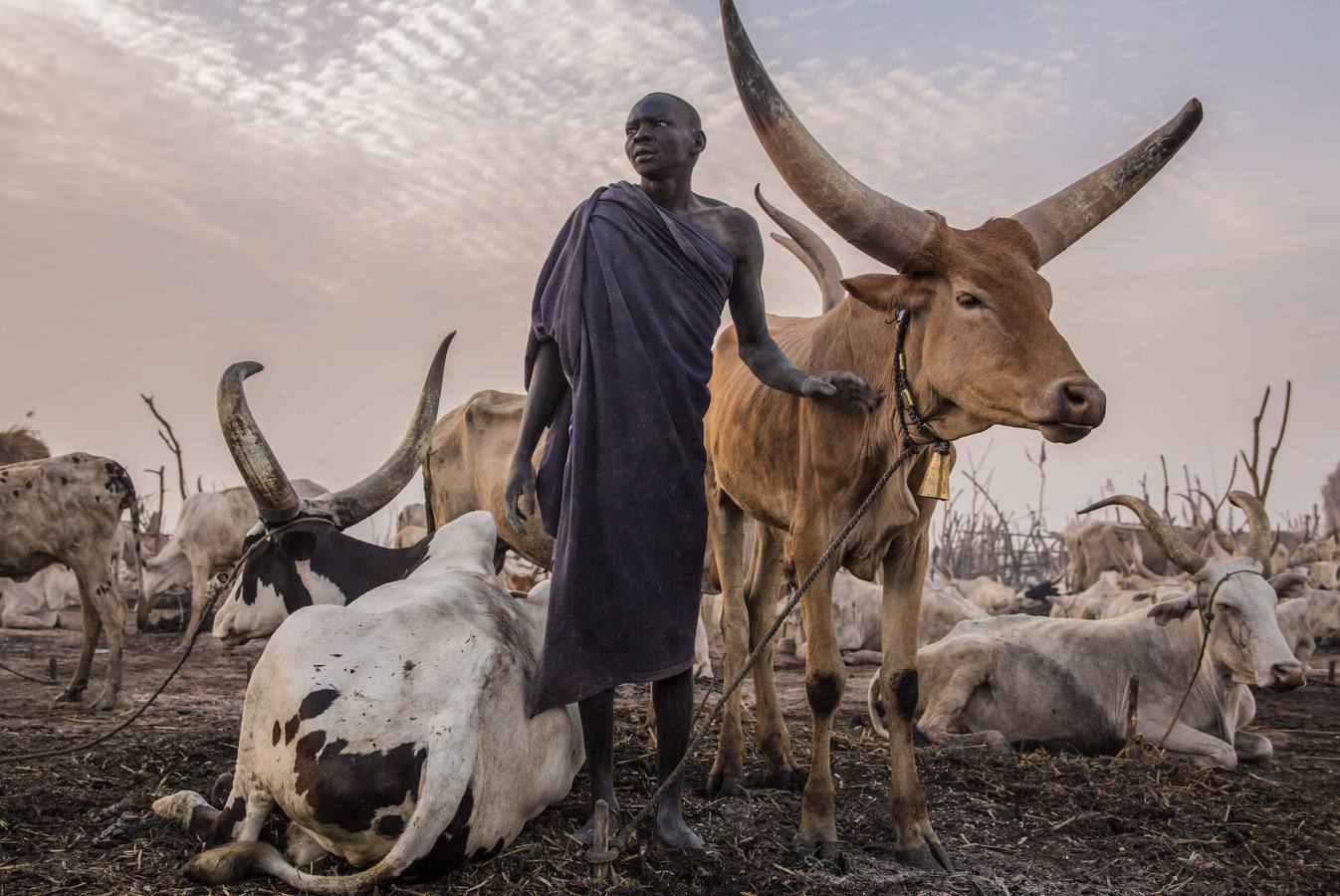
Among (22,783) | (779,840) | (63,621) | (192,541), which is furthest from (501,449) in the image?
(63,621)

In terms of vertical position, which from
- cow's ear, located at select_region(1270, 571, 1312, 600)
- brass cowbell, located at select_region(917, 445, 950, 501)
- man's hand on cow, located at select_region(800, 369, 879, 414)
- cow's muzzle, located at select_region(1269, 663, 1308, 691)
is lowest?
cow's muzzle, located at select_region(1269, 663, 1308, 691)

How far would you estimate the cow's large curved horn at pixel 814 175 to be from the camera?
10.5 ft

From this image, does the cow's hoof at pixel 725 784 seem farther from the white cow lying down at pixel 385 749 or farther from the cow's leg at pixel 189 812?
the cow's leg at pixel 189 812

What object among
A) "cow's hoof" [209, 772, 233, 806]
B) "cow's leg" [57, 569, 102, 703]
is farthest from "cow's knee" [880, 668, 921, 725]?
"cow's leg" [57, 569, 102, 703]

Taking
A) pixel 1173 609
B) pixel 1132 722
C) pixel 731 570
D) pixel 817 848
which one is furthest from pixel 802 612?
pixel 1173 609

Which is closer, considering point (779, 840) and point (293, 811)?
point (293, 811)

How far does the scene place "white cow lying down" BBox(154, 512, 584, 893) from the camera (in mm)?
2846

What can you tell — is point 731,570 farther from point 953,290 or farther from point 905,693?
point 953,290

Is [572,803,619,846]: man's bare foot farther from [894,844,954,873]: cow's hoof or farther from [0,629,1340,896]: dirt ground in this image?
[894,844,954,873]: cow's hoof

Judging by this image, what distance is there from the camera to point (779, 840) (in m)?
3.64

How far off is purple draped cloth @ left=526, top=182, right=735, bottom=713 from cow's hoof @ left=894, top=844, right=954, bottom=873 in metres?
1.02

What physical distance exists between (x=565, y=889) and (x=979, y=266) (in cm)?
216

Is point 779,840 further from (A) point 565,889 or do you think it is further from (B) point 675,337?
(B) point 675,337

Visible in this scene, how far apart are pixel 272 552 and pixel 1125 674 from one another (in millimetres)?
4805
